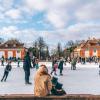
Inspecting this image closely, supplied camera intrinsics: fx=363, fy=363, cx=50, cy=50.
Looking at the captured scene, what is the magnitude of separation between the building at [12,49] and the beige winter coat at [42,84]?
301ft

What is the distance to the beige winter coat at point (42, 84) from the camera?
1005 cm

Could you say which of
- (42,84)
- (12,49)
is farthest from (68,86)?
(12,49)

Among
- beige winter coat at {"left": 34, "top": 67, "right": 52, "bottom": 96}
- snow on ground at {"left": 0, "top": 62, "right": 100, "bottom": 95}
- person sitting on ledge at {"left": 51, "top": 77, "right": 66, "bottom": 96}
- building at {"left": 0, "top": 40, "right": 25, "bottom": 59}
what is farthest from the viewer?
building at {"left": 0, "top": 40, "right": 25, "bottom": 59}

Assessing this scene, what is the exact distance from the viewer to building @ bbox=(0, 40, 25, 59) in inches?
4040

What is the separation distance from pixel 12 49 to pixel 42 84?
308 ft

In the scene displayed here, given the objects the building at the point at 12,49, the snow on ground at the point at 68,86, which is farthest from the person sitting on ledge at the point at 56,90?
the building at the point at 12,49

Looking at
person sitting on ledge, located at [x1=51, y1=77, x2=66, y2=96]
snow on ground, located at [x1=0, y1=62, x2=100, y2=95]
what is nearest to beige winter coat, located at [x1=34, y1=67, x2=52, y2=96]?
person sitting on ledge, located at [x1=51, y1=77, x2=66, y2=96]

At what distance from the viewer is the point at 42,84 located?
1045cm

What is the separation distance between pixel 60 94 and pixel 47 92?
376 mm

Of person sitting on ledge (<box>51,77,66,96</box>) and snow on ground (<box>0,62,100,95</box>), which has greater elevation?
person sitting on ledge (<box>51,77,66,96</box>)

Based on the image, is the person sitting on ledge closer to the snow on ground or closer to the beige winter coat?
the beige winter coat

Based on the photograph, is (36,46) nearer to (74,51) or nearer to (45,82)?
(74,51)

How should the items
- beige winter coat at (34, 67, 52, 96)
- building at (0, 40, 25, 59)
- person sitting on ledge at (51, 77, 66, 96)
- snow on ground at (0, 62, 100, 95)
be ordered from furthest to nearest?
building at (0, 40, 25, 59) → snow on ground at (0, 62, 100, 95) → person sitting on ledge at (51, 77, 66, 96) → beige winter coat at (34, 67, 52, 96)

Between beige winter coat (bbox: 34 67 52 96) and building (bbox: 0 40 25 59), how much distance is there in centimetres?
9169
